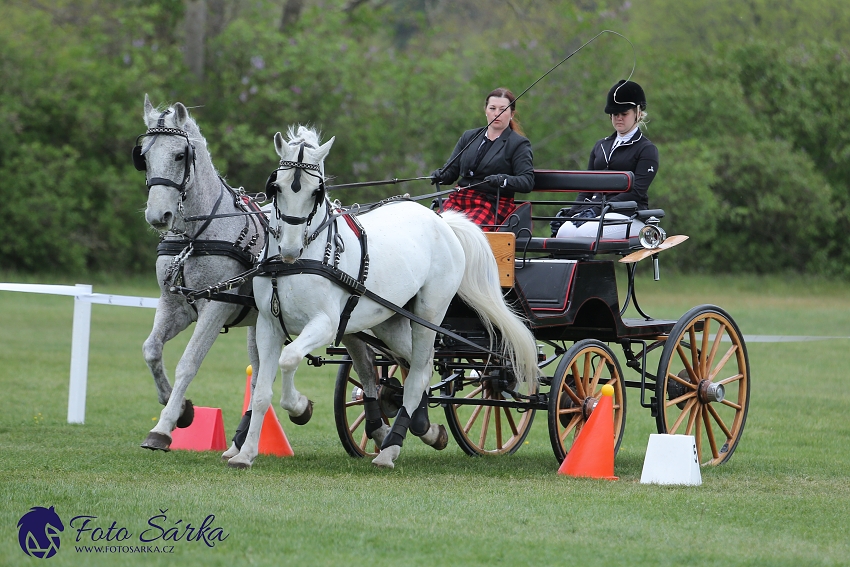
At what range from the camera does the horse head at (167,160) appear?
6418 mm

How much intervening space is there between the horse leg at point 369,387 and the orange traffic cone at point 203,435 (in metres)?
1.06

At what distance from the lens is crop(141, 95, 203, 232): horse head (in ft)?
21.1

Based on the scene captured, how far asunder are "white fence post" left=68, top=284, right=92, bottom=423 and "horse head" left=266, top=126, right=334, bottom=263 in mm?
3277

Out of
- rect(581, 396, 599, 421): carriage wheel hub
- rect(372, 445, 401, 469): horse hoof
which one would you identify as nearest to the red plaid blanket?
rect(581, 396, 599, 421): carriage wheel hub

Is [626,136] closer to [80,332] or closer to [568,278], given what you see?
[568,278]

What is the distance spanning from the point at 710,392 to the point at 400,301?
7.83 ft

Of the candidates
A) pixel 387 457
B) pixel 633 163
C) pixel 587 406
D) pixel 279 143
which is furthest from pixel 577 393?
pixel 279 143

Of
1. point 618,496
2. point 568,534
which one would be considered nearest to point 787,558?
point 568,534

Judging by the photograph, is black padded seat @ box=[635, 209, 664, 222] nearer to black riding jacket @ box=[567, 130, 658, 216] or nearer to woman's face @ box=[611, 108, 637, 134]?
black riding jacket @ box=[567, 130, 658, 216]

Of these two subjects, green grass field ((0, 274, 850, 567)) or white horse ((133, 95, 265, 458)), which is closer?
green grass field ((0, 274, 850, 567))

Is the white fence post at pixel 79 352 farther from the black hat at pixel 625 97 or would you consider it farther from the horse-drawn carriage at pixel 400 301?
the black hat at pixel 625 97

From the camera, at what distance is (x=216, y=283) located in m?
6.77

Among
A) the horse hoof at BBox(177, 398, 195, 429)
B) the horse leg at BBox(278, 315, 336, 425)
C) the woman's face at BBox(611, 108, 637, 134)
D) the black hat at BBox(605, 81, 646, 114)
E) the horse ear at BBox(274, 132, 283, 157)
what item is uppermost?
the black hat at BBox(605, 81, 646, 114)

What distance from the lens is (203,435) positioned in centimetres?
768
